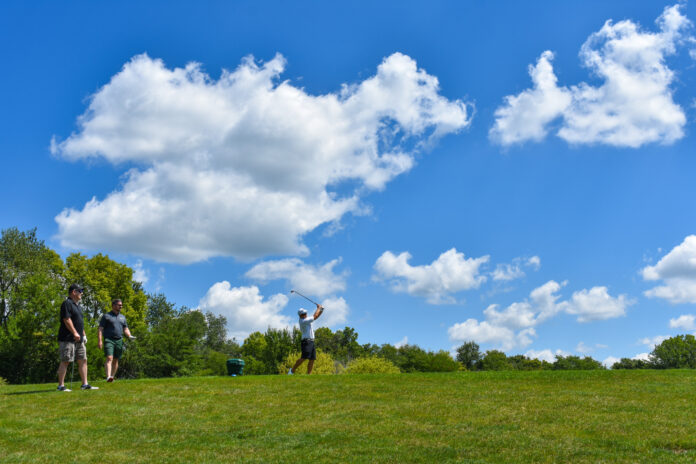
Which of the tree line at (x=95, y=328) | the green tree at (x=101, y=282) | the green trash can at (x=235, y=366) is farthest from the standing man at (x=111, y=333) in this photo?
the green tree at (x=101, y=282)

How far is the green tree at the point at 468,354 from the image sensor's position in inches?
4683

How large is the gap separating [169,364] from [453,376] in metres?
50.5

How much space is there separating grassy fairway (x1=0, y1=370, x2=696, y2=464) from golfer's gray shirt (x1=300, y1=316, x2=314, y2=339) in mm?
3334

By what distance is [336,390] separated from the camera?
14.4 meters

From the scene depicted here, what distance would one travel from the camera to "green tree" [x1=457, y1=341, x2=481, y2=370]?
118938 mm

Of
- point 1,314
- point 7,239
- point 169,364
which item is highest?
point 7,239

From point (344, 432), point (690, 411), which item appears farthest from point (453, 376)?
point (344, 432)

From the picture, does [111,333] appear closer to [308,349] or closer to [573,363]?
[308,349]

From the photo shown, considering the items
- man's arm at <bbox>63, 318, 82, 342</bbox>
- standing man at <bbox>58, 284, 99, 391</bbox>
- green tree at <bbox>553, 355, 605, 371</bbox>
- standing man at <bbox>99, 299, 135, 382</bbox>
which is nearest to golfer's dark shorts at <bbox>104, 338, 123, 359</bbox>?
standing man at <bbox>99, 299, 135, 382</bbox>

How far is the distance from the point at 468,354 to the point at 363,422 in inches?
4516

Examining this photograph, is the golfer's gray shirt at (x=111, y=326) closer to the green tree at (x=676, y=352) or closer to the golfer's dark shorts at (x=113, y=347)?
the golfer's dark shorts at (x=113, y=347)

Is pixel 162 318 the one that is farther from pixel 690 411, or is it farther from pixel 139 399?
pixel 690 411

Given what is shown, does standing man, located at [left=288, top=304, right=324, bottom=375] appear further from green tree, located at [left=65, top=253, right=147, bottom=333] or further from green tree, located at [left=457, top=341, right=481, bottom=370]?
green tree, located at [left=457, top=341, right=481, bottom=370]

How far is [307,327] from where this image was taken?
1939 centimetres
